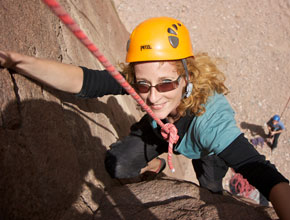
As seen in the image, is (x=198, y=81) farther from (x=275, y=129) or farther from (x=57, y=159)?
(x=275, y=129)

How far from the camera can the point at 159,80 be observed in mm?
2211

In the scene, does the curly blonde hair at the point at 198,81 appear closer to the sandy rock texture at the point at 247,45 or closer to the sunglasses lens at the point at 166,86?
the sunglasses lens at the point at 166,86

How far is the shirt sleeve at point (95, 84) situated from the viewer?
259 centimetres

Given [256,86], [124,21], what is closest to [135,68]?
[256,86]

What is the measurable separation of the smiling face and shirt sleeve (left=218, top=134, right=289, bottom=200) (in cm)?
69

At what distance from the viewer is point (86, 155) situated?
112 inches

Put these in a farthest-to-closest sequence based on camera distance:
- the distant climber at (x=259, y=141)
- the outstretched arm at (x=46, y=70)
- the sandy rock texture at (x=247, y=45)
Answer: the sandy rock texture at (x=247, y=45), the distant climber at (x=259, y=141), the outstretched arm at (x=46, y=70)

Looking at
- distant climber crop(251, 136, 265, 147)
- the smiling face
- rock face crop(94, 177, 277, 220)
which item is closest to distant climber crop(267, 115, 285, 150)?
distant climber crop(251, 136, 265, 147)

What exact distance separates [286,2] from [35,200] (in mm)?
9916

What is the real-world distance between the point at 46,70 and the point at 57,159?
87 cm

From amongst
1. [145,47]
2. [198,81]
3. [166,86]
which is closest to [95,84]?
[145,47]

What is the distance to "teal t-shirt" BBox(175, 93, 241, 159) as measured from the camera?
2.21 metres

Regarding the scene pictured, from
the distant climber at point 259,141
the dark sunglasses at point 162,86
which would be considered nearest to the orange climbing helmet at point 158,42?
the dark sunglasses at point 162,86

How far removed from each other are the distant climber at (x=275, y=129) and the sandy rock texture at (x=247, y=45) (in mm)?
259
